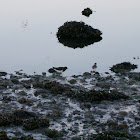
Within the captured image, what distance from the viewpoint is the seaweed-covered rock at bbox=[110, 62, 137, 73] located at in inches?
1023

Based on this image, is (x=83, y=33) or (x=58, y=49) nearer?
(x=58, y=49)

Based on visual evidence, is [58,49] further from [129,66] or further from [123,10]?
[123,10]

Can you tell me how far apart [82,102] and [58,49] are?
12.4 meters

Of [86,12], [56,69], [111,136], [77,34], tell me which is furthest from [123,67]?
[86,12]

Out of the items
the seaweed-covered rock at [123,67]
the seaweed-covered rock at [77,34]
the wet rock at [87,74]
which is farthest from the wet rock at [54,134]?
the seaweed-covered rock at [77,34]

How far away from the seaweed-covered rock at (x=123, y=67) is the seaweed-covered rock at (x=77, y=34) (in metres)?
7.82

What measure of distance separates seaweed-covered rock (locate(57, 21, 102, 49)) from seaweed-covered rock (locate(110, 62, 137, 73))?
7.82 m

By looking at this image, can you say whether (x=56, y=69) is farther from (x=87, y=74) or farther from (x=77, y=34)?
(x=77, y=34)

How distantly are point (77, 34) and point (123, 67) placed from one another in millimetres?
9624

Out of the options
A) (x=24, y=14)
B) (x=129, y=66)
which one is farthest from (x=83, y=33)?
(x=24, y=14)

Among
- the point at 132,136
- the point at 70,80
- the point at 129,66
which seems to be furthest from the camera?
the point at 129,66

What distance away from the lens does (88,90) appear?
21.8 metres

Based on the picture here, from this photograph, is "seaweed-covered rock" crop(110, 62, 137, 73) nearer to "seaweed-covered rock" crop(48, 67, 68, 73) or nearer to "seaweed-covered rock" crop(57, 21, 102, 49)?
"seaweed-covered rock" crop(48, 67, 68, 73)

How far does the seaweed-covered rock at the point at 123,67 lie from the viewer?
26.0 meters
